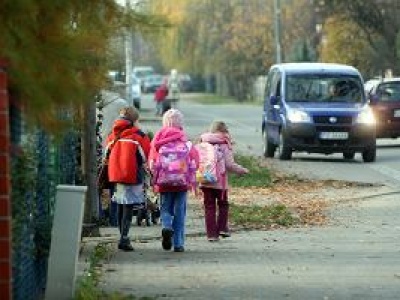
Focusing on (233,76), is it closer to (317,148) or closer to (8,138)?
(317,148)

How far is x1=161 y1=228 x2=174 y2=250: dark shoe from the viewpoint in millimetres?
13164

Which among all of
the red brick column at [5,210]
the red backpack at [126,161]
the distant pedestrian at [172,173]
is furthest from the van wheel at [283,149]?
the red brick column at [5,210]

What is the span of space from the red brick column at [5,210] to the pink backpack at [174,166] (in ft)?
19.0

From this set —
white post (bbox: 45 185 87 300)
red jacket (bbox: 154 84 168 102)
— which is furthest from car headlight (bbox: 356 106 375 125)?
red jacket (bbox: 154 84 168 102)

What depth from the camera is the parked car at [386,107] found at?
107 ft

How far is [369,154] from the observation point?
90.4 feet

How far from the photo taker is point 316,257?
1273cm

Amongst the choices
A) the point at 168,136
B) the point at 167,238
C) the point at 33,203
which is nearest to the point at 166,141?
the point at 168,136

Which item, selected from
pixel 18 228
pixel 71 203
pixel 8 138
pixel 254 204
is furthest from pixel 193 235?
pixel 8 138

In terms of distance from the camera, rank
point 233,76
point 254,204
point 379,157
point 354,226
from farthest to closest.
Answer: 1. point 233,76
2. point 379,157
3. point 254,204
4. point 354,226

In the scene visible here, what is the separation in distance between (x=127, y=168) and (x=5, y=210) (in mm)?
5792

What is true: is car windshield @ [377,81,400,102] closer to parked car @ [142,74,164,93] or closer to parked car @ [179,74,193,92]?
parked car @ [142,74,164,93]

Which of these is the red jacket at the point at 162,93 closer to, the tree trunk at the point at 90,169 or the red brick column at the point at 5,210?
the tree trunk at the point at 90,169

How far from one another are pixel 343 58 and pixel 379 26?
3394mm
